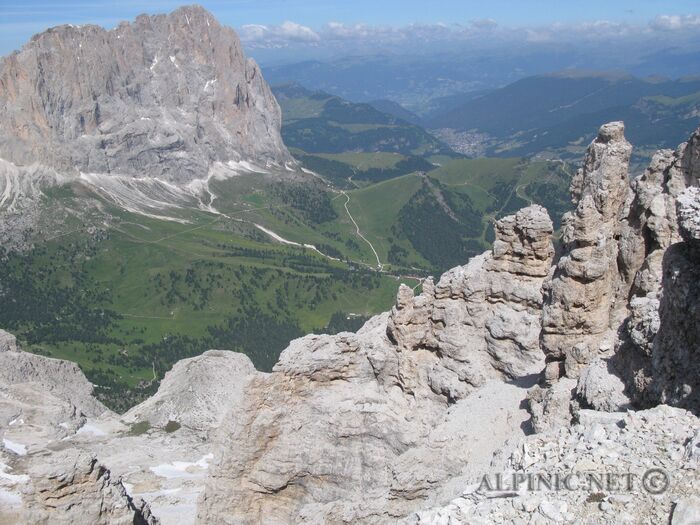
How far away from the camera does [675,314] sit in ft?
67.7

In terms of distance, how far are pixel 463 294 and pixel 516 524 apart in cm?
2410

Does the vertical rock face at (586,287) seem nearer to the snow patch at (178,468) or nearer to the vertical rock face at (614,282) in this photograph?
the vertical rock face at (614,282)

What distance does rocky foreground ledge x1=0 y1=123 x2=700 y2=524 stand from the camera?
18.4m

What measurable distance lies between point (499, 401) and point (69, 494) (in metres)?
24.1

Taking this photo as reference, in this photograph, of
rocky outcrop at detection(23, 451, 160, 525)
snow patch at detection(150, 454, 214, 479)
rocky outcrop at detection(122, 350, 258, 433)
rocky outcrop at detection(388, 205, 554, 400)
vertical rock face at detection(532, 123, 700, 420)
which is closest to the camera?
vertical rock face at detection(532, 123, 700, 420)

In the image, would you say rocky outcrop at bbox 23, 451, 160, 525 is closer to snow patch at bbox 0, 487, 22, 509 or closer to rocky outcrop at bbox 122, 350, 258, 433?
snow patch at bbox 0, 487, 22, 509

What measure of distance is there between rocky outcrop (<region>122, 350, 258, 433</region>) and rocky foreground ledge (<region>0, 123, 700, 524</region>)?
67.2ft

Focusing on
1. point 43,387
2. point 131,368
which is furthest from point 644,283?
point 131,368

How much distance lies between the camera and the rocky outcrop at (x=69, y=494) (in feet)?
116

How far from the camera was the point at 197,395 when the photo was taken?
80.8m

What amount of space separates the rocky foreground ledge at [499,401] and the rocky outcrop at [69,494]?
10 cm

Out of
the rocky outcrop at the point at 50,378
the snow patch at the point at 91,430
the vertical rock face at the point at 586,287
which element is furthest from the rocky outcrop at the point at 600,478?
the rocky outcrop at the point at 50,378

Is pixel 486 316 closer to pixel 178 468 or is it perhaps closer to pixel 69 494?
pixel 69 494

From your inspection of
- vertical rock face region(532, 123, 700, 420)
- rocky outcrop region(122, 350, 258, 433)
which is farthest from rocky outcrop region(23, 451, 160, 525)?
rocky outcrop region(122, 350, 258, 433)
